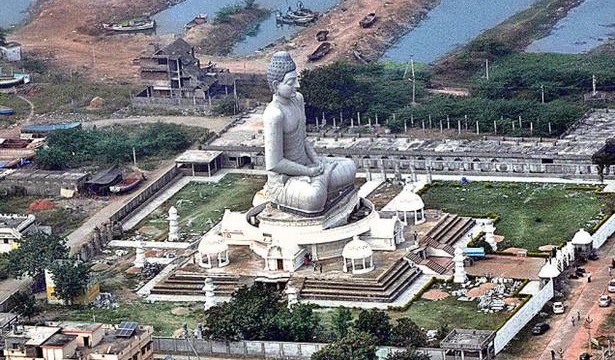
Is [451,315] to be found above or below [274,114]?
below

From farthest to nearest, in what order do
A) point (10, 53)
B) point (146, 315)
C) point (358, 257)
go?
point (10, 53), point (358, 257), point (146, 315)

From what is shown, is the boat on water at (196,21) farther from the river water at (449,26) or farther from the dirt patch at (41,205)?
the dirt patch at (41,205)

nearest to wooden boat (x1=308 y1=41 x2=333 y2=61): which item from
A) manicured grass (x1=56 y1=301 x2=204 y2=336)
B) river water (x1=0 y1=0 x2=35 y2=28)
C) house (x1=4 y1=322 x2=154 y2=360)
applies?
river water (x1=0 y1=0 x2=35 y2=28)

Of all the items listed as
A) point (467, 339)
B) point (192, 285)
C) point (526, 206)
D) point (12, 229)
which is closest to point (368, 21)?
point (526, 206)

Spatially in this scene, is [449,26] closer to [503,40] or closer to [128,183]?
[503,40]

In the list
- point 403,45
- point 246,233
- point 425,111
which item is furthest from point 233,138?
point 403,45

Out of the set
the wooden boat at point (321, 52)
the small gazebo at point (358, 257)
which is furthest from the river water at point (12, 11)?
the small gazebo at point (358, 257)
